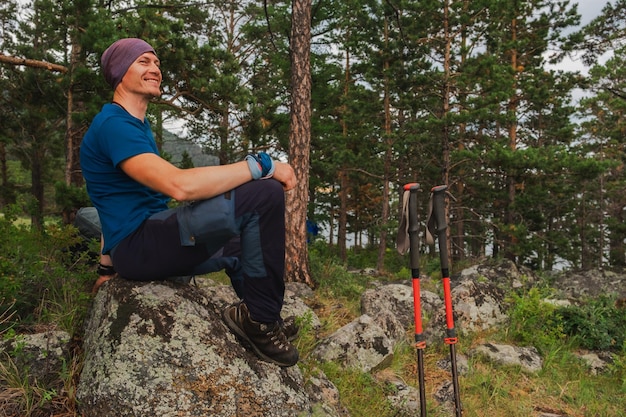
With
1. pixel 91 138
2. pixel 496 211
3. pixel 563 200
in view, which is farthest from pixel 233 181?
pixel 563 200

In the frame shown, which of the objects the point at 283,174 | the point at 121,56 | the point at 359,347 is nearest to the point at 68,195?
the point at 121,56

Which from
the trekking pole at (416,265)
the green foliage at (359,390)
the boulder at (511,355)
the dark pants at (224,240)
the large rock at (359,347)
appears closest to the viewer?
the dark pants at (224,240)

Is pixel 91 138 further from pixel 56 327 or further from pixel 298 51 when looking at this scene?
pixel 298 51

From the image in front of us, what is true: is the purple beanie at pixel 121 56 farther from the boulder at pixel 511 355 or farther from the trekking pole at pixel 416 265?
the boulder at pixel 511 355

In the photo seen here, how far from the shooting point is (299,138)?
7.67 m

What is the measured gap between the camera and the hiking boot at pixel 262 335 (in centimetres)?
255

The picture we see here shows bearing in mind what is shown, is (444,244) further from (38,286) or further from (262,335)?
(38,286)

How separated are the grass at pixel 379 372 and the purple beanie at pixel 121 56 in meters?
1.65

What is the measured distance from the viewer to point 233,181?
7.32 feet

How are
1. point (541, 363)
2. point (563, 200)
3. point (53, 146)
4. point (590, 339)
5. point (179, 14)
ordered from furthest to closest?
point (563, 200), point (53, 146), point (179, 14), point (590, 339), point (541, 363)

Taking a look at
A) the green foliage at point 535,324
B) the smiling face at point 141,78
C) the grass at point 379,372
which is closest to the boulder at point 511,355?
the grass at point 379,372

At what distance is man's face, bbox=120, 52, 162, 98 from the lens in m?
2.51

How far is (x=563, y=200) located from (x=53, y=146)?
93.5 ft

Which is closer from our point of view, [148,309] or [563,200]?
[148,309]
